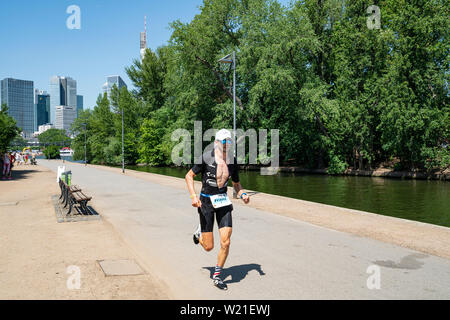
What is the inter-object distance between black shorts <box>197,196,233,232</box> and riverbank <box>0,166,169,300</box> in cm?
97

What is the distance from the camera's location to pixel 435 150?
2820 centimetres

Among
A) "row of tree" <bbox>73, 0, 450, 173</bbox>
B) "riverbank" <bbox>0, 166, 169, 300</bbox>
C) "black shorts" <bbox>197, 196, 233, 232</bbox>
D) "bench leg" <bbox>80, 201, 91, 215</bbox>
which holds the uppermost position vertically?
"row of tree" <bbox>73, 0, 450, 173</bbox>

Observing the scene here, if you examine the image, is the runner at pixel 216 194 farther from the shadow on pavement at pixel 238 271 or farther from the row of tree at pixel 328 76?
the row of tree at pixel 328 76

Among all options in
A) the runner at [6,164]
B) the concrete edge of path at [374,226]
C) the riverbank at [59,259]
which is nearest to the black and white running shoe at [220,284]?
the riverbank at [59,259]

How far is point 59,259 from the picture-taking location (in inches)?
241

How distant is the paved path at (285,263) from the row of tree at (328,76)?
2329 cm

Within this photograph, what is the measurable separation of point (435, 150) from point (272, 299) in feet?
92.8

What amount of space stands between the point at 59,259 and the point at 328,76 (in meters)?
38.8

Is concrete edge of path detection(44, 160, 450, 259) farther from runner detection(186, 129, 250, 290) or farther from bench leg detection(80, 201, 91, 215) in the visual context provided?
bench leg detection(80, 201, 91, 215)

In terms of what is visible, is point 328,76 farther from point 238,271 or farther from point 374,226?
point 238,271

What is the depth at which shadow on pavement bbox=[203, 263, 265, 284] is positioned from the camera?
17.1ft

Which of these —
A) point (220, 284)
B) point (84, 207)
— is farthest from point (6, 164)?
point (220, 284)

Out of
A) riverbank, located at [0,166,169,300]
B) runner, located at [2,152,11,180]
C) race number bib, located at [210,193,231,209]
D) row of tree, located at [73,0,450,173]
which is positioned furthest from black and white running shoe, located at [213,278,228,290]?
row of tree, located at [73,0,450,173]

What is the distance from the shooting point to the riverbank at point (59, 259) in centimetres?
462
